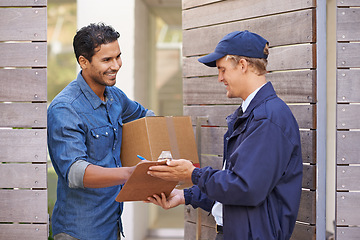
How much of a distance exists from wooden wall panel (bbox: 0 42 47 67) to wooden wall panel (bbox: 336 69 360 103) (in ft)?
4.36

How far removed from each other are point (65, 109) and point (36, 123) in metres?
0.15

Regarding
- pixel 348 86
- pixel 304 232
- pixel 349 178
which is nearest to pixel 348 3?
pixel 348 86

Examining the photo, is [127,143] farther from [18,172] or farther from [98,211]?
[18,172]

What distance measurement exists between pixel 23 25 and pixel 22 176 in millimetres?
683

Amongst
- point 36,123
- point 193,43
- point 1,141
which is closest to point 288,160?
point 36,123

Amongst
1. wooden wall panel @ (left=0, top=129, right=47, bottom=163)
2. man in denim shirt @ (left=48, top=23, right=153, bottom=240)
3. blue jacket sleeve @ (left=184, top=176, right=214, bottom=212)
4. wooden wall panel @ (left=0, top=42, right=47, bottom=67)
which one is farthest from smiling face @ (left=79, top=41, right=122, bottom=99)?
blue jacket sleeve @ (left=184, top=176, right=214, bottom=212)

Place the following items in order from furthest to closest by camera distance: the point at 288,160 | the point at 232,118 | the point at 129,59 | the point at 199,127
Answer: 1. the point at 129,59
2. the point at 199,127
3. the point at 232,118
4. the point at 288,160

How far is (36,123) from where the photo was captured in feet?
7.36

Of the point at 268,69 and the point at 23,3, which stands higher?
the point at 23,3

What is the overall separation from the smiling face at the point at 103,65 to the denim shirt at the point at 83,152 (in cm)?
6

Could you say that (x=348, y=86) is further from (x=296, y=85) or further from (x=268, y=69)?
(x=268, y=69)

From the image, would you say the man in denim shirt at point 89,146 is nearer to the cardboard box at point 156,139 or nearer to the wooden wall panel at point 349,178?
the cardboard box at point 156,139

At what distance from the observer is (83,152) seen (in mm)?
2166

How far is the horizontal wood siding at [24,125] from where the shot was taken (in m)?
2.24
